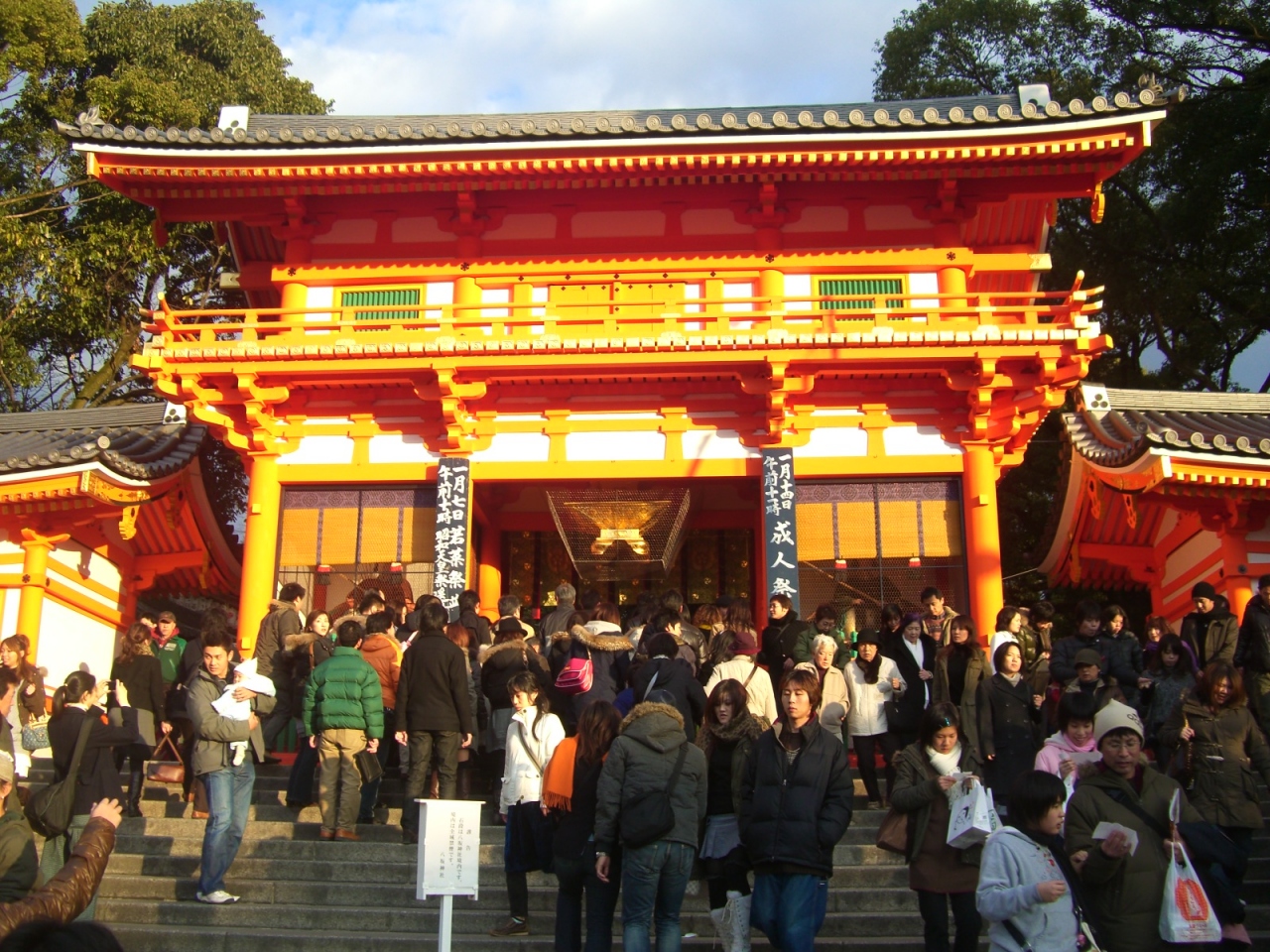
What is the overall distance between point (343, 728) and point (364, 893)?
47.4 inches

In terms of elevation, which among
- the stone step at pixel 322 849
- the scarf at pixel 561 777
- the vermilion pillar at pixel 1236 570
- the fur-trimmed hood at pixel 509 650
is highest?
the vermilion pillar at pixel 1236 570

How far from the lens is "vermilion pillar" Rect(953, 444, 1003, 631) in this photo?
521 inches

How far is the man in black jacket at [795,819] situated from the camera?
19.6ft

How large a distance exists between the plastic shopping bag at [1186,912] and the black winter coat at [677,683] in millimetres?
3204

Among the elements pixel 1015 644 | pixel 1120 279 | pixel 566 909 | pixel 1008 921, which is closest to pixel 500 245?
pixel 1015 644

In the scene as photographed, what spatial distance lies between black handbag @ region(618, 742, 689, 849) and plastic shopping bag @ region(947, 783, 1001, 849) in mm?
1417

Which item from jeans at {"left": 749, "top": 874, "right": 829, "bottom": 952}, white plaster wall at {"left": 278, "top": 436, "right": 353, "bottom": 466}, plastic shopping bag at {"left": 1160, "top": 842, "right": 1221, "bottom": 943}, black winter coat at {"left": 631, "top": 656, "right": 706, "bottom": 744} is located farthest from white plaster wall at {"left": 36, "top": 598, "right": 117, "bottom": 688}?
plastic shopping bag at {"left": 1160, "top": 842, "right": 1221, "bottom": 943}

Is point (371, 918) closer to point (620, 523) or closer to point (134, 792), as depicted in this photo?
point (134, 792)

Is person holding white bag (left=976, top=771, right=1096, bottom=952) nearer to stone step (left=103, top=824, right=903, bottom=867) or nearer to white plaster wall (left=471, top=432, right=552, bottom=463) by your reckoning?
stone step (left=103, top=824, right=903, bottom=867)

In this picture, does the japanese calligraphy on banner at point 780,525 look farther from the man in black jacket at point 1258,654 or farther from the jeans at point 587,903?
the jeans at point 587,903

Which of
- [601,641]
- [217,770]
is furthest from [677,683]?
[217,770]

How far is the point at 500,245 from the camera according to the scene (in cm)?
1523

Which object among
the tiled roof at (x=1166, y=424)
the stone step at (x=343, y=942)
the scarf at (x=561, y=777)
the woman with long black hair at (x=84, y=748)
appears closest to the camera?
the scarf at (x=561, y=777)

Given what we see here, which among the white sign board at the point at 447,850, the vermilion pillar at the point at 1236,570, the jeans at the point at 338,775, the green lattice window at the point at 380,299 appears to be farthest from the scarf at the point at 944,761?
the green lattice window at the point at 380,299
